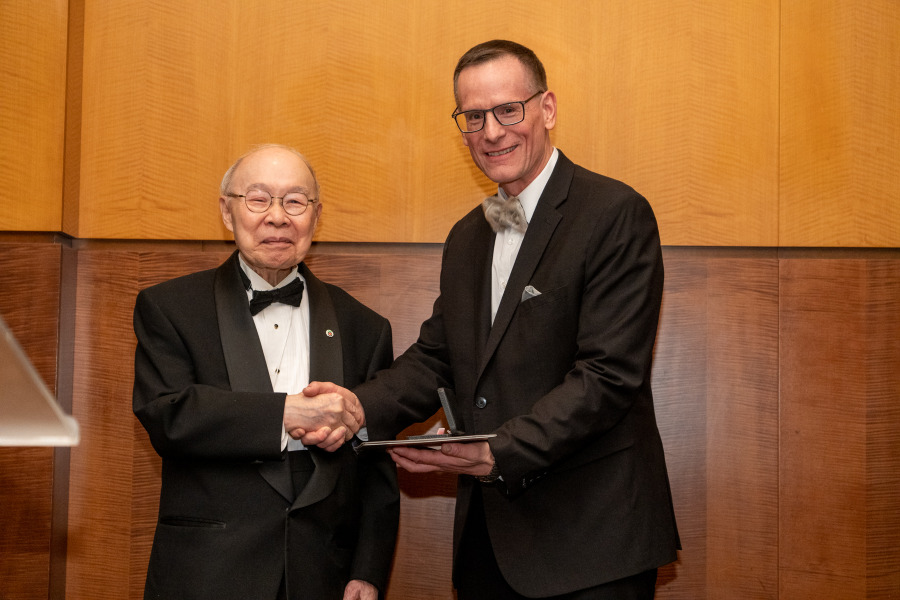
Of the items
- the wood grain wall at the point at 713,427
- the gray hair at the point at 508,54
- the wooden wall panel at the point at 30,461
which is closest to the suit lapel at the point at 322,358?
the wood grain wall at the point at 713,427

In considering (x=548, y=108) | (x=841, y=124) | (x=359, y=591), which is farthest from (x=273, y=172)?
(x=841, y=124)

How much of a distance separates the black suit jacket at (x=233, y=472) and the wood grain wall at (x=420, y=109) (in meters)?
0.85

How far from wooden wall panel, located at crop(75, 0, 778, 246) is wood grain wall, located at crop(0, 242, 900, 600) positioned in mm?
173

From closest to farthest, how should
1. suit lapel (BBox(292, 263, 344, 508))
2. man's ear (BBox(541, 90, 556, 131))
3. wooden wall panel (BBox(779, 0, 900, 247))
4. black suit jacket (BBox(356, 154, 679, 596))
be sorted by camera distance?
1. black suit jacket (BBox(356, 154, 679, 596))
2. suit lapel (BBox(292, 263, 344, 508))
3. man's ear (BBox(541, 90, 556, 131))
4. wooden wall panel (BBox(779, 0, 900, 247))

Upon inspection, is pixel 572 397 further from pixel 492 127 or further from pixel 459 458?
pixel 492 127

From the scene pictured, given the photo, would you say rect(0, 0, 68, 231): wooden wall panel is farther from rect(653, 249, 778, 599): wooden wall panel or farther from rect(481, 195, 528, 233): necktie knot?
rect(653, 249, 778, 599): wooden wall panel

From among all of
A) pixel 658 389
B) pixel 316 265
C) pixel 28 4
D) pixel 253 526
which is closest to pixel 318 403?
pixel 253 526

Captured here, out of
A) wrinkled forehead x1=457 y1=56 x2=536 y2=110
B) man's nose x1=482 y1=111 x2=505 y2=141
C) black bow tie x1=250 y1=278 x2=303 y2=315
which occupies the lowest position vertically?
black bow tie x1=250 y1=278 x2=303 y2=315

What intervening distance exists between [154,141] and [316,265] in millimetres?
830

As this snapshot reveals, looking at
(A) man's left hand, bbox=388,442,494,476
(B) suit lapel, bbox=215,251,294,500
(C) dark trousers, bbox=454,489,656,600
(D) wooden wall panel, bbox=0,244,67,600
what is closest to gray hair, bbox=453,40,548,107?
(B) suit lapel, bbox=215,251,294,500

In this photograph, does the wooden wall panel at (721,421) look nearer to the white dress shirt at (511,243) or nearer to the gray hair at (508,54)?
the white dress shirt at (511,243)

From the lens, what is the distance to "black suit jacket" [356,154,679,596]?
7.43ft

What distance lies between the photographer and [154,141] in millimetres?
3354

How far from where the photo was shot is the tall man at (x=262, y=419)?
2391 millimetres
